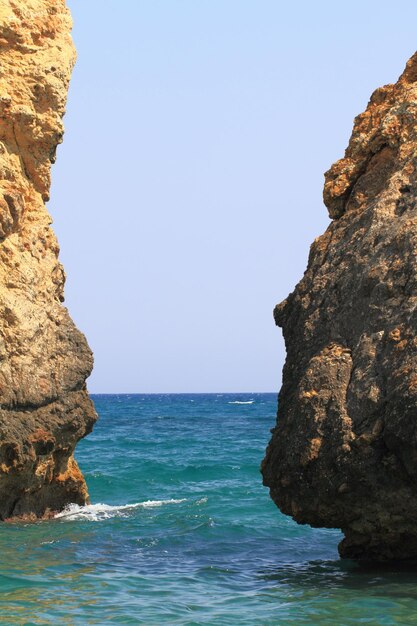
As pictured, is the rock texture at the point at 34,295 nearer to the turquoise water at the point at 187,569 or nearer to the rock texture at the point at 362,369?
the turquoise water at the point at 187,569

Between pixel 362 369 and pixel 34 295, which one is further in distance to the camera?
pixel 34 295

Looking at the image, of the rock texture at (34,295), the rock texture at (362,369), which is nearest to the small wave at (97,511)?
the rock texture at (34,295)

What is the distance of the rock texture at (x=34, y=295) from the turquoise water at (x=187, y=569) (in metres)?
0.86

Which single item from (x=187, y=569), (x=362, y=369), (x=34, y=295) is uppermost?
(x=34, y=295)

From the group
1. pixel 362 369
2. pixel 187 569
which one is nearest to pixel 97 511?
pixel 187 569

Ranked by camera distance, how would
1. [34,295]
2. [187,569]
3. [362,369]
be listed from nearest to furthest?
[362,369] → [187,569] → [34,295]

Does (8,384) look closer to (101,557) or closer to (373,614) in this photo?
(101,557)

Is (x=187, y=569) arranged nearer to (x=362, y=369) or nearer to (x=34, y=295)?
(x=362, y=369)

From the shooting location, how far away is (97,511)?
18.4 meters

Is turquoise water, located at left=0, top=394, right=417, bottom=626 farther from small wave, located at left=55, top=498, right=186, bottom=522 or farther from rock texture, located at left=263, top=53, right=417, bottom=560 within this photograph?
rock texture, located at left=263, top=53, right=417, bottom=560

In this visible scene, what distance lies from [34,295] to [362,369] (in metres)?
7.33

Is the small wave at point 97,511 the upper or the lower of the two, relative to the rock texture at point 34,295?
lower

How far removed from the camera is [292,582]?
11.6m

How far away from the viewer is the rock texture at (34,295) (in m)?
16.1
